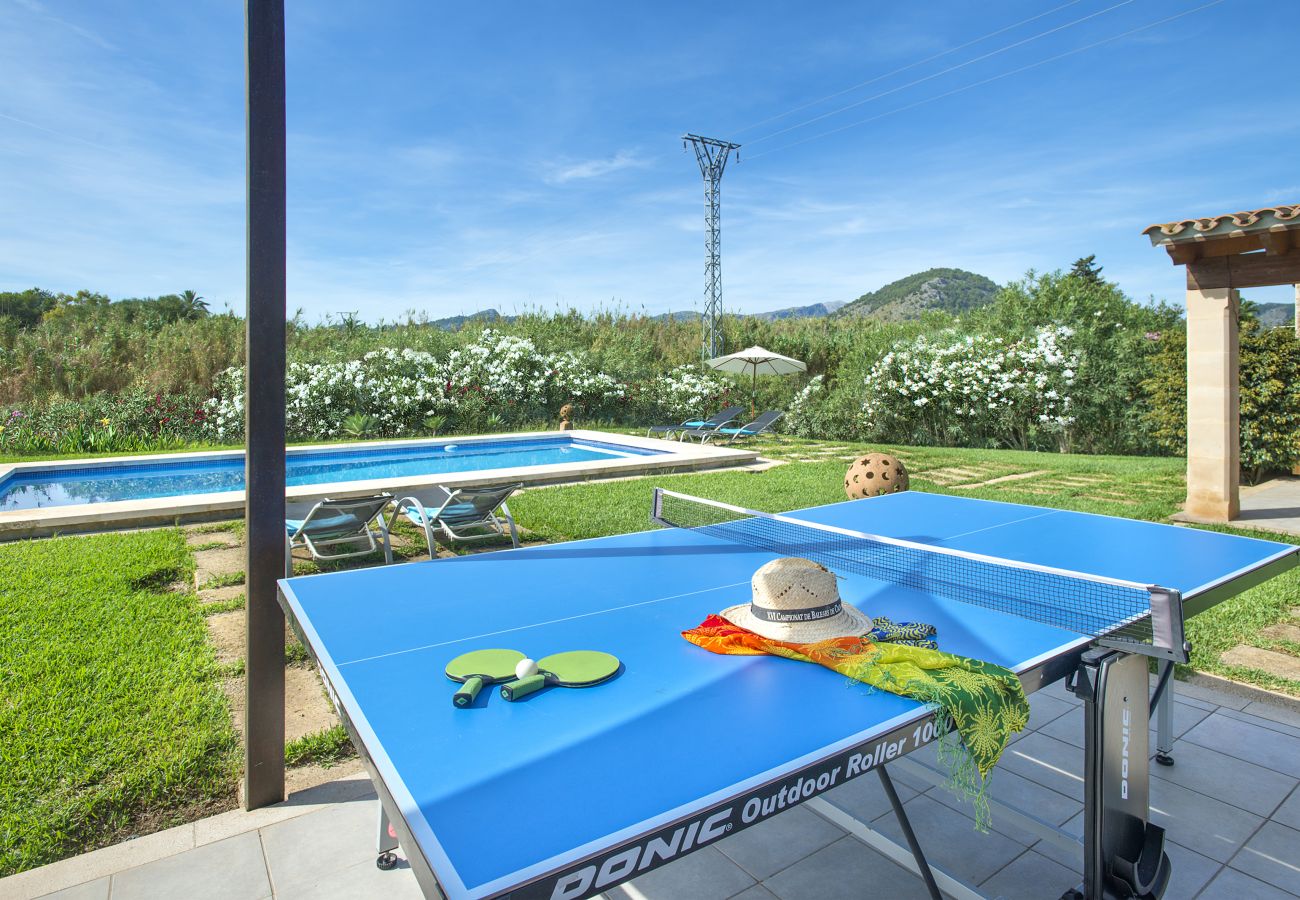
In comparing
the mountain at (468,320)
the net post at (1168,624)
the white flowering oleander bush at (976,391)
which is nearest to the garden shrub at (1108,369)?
the white flowering oleander bush at (976,391)

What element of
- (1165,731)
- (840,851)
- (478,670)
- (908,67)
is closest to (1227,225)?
(1165,731)

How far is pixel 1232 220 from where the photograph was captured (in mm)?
7305

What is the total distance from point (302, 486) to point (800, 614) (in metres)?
8.43

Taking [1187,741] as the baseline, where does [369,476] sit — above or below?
above

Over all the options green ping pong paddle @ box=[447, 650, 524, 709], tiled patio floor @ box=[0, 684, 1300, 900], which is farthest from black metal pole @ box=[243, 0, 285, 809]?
green ping pong paddle @ box=[447, 650, 524, 709]

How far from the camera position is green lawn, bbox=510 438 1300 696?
5137 millimetres

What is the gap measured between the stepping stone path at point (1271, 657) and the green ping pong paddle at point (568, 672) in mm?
4264

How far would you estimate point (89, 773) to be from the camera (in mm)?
3197

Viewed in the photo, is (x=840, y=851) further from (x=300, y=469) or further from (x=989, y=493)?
(x=300, y=469)

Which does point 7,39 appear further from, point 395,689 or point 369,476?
point 395,689

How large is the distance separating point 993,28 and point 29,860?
2129cm

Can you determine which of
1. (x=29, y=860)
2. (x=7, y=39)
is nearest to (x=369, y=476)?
(x=7, y=39)

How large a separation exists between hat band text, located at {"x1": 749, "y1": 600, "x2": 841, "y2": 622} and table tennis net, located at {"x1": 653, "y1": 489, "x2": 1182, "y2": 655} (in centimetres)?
81

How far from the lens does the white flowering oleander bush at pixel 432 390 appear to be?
1619cm
